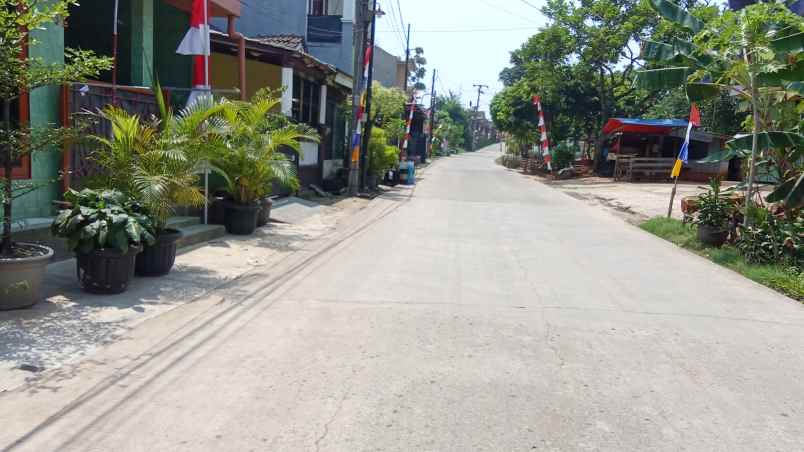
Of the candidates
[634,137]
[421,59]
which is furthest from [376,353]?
[421,59]

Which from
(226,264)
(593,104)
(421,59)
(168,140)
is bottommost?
(226,264)

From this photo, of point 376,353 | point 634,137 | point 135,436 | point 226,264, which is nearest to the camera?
point 135,436

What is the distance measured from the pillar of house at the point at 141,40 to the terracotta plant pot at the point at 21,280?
715 centimetres

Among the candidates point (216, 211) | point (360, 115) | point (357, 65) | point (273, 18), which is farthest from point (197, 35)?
point (273, 18)

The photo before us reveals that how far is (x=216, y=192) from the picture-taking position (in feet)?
41.3

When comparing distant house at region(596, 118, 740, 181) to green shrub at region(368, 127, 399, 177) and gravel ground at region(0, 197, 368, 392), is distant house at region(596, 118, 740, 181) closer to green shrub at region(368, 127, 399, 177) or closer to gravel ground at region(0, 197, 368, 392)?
green shrub at region(368, 127, 399, 177)

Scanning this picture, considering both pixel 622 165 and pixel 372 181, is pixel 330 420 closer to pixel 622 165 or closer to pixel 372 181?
pixel 372 181

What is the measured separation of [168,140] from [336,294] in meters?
2.87

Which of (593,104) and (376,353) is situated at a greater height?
(593,104)

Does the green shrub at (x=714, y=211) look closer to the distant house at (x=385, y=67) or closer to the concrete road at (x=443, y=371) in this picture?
the concrete road at (x=443, y=371)

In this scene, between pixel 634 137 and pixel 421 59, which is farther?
pixel 421 59

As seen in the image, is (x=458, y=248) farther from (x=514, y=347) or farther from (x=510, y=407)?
(x=510, y=407)

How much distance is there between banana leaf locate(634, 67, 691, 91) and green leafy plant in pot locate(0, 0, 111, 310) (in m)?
10.4

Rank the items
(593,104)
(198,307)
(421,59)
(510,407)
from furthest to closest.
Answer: (421,59)
(593,104)
(198,307)
(510,407)
